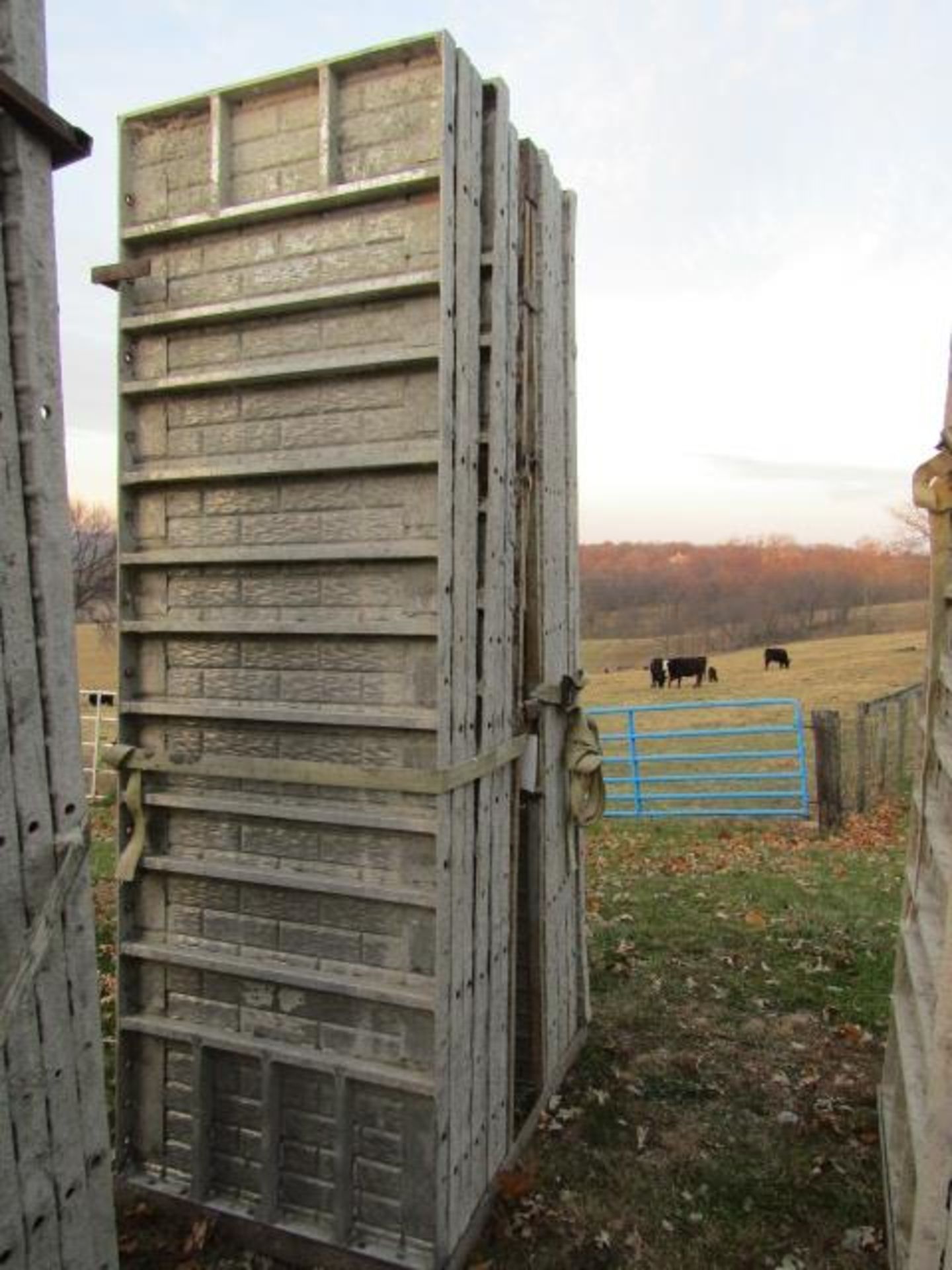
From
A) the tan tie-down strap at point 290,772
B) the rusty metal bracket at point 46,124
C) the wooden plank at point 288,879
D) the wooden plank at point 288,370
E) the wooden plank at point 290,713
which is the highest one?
the rusty metal bracket at point 46,124

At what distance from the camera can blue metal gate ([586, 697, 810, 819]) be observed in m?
12.4

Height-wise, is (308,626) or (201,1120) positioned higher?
(308,626)

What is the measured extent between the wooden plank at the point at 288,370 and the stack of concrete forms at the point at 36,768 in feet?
4.64

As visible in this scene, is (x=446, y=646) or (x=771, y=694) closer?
(x=446, y=646)

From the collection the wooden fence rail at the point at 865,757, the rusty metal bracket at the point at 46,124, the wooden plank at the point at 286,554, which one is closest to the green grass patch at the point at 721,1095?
the wooden plank at the point at 286,554

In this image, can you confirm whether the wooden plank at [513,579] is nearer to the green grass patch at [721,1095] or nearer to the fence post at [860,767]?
the green grass patch at [721,1095]

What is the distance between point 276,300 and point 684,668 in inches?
1396

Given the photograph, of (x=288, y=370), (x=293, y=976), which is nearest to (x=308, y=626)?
(x=288, y=370)

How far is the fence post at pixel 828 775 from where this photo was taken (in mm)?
11102

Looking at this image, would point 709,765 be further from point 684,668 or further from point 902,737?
point 684,668

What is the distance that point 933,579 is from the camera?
359cm

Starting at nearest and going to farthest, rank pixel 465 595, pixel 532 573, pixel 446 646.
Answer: pixel 446 646, pixel 465 595, pixel 532 573

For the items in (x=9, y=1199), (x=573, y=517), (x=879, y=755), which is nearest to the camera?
(x=9, y=1199)

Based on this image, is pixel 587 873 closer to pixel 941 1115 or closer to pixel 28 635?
pixel 941 1115
